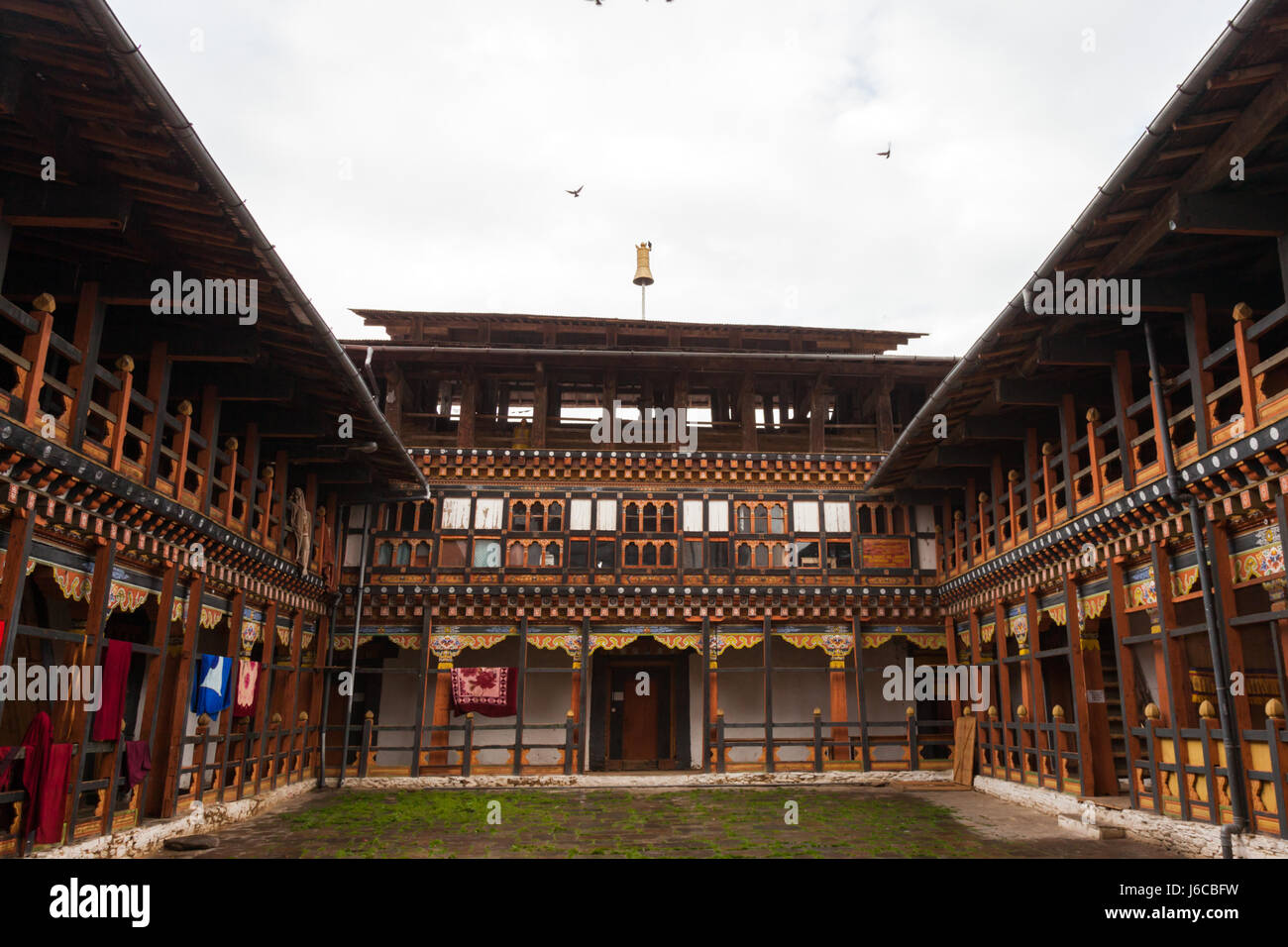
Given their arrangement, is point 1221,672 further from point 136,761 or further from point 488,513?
point 488,513

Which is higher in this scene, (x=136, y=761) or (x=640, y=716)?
(x=640, y=716)

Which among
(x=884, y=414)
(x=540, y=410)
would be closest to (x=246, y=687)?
(x=540, y=410)

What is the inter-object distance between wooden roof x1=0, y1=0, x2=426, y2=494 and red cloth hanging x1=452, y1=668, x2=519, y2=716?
9.90 meters

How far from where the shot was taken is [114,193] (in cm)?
915

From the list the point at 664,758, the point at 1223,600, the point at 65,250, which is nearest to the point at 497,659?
the point at 664,758

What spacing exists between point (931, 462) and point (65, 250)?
1554 cm

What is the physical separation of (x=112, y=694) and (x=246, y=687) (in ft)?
13.8

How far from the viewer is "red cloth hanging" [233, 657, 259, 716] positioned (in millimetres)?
14859

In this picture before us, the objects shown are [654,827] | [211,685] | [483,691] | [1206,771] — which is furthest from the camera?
[483,691]

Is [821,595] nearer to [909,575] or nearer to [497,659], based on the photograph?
[909,575]

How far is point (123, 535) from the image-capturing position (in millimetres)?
11414

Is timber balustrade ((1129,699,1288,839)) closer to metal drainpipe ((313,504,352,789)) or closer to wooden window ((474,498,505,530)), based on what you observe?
wooden window ((474,498,505,530))

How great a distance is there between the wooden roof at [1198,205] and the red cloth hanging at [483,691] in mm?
13083

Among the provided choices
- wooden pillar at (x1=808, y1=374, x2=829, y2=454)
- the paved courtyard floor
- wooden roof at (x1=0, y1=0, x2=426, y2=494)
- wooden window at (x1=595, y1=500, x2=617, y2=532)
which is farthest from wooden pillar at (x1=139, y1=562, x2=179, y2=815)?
wooden pillar at (x1=808, y1=374, x2=829, y2=454)
